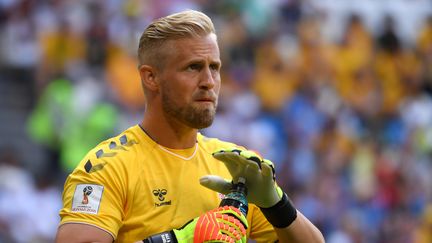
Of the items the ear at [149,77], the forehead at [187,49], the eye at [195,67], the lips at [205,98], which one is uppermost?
the forehead at [187,49]

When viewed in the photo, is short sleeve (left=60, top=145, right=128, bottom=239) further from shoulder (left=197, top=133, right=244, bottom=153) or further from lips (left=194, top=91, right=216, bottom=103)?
shoulder (left=197, top=133, right=244, bottom=153)

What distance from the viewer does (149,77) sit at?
4.43m

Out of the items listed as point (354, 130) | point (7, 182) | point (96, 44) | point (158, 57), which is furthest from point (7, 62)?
point (158, 57)

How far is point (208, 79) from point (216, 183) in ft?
1.53

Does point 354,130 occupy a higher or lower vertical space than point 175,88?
lower

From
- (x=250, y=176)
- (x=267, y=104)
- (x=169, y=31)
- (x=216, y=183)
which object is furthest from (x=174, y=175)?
(x=267, y=104)

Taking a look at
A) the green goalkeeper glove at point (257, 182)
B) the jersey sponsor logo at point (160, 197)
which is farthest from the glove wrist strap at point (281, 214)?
the jersey sponsor logo at point (160, 197)

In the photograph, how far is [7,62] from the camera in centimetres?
1252

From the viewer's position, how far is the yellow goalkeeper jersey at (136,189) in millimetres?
4113

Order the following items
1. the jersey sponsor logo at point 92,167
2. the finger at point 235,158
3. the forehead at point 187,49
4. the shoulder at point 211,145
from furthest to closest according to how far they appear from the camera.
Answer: the shoulder at point 211,145
the forehead at point 187,49
the jersey sponsor logo at point 92,167
the finger at point 235,158

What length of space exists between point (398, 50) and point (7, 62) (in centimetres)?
566

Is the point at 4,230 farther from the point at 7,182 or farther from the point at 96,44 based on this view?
the point at 96,44

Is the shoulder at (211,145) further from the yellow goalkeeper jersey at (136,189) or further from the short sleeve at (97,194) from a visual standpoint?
the short sleeve at (97,194)

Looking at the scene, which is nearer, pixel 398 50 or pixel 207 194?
pixel 207 194
